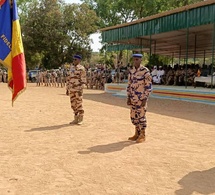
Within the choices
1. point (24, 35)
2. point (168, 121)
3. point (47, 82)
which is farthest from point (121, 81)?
point (24, 35)

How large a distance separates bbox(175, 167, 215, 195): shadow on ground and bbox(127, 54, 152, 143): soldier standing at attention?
1790 mm

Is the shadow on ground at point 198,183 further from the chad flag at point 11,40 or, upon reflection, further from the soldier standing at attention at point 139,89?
the chad flag at point 11,40

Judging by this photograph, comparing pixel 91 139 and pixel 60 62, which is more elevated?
pixel 60 62

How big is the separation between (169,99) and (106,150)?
1040 cm

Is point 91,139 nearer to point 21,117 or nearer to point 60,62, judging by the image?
point 21,117

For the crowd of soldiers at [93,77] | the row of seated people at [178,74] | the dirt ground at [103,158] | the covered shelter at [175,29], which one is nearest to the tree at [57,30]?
the crowd of soldiers at [93,77]

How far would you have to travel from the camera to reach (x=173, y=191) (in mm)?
3596

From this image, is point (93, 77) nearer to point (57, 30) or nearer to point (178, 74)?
point (178, 74)

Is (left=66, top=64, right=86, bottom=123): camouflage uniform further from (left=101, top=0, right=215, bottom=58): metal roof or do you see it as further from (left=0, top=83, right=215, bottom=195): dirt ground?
(left=101, top=0, right=215, bottom=58): metal roof

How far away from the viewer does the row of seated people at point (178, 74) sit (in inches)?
615

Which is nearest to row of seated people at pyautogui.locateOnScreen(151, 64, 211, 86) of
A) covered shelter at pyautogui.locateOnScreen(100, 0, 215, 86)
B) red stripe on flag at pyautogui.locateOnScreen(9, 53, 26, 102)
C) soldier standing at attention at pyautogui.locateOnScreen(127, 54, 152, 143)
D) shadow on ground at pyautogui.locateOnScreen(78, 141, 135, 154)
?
covered shelter at pyautogui.locateOnScreen(100, 0, 215, 86)

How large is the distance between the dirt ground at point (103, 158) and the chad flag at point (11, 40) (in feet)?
4.22

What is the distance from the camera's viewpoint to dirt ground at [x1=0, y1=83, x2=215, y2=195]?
369 centimetres

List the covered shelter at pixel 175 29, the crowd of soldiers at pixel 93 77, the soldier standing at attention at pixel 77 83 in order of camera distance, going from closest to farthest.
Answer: the soldier standing at attention at pixel 77 83, the covered shelter at pixel 175 29, the crowd of soldiers at pixel 93 77
